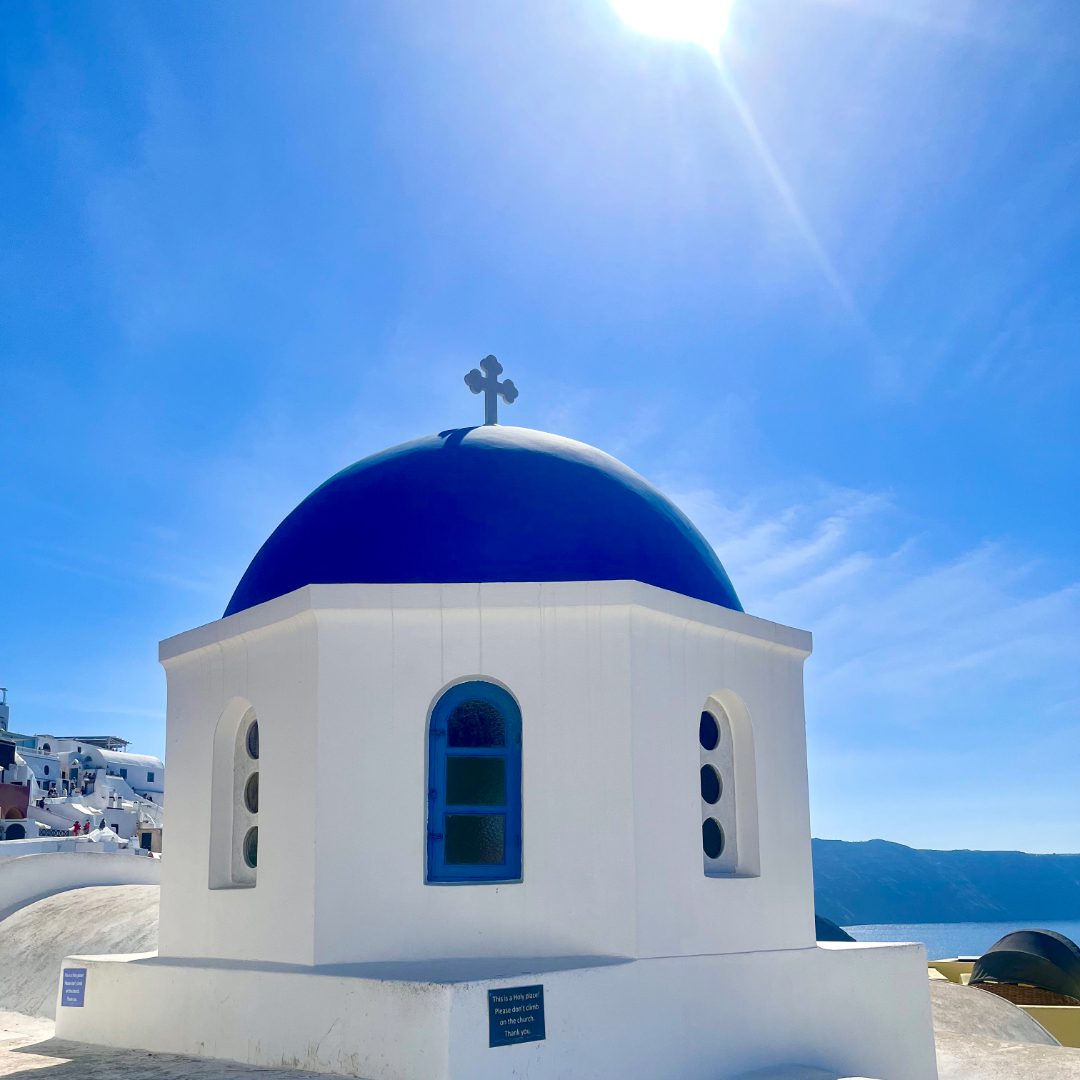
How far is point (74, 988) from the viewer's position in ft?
27.7

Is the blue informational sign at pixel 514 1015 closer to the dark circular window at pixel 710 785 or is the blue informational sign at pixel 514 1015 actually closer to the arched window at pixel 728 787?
the arched window at pixel 728 787

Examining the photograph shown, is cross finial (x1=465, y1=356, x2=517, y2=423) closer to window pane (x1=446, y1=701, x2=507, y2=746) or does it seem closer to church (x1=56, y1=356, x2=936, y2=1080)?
church (x1=56, y1=356, x2=936, y2=1080)

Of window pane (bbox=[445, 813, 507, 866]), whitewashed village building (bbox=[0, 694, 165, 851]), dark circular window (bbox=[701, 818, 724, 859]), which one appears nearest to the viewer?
window pane (bbox=[445, 813, 507, 866])

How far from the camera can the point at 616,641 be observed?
7211 mm

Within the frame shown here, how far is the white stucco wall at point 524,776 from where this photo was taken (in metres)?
6.91

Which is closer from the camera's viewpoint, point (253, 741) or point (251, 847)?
point (251, 847)

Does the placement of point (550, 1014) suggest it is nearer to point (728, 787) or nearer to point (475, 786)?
point (475, 786)

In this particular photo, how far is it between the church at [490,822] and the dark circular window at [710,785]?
0.04 meters

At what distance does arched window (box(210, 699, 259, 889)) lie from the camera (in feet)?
26.7

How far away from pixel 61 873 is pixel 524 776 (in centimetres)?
1152

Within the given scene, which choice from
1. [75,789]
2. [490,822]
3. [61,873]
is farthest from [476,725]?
[75,789]

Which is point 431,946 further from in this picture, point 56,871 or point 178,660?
point 56,871

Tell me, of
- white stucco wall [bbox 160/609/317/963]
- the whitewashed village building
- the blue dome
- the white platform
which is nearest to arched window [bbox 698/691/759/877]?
the white platform

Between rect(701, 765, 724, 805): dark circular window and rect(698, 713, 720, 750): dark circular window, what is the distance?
167 mm
